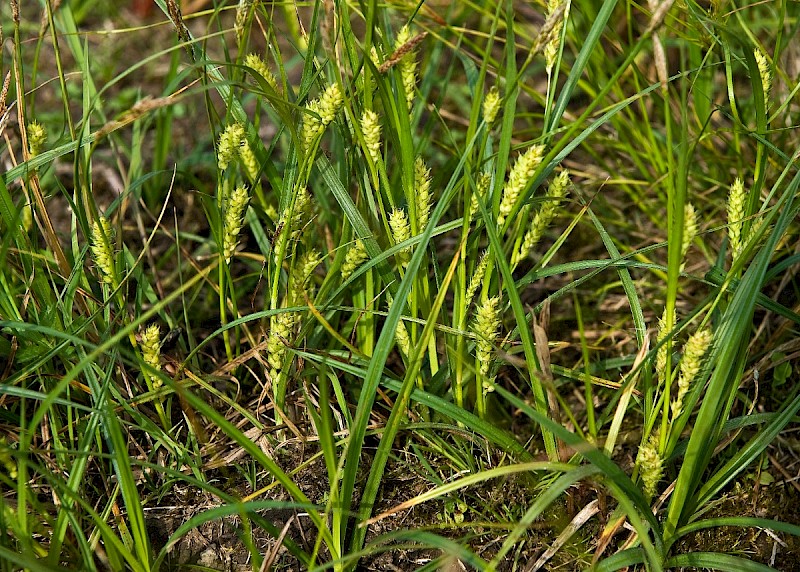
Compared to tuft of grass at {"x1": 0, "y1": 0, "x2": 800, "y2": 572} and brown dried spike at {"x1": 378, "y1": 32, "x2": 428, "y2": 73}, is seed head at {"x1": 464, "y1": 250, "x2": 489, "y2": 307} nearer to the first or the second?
tuft of grass at {"x1": 0, "y1": 0, "x2": 800, "y2": 572}

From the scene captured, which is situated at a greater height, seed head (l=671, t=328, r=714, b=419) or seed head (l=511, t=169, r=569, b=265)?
seed head (l=511, t=169, r=569, b=265)

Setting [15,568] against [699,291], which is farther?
[699,291]

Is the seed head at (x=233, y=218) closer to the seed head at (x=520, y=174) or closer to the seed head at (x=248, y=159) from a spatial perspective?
the seed head at (x=248, y=159)

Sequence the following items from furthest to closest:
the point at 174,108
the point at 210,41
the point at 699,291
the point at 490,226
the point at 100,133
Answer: the point at 210,41, the point at 174,108, the point at 699,291, the point at 490,226, the point at 100,133

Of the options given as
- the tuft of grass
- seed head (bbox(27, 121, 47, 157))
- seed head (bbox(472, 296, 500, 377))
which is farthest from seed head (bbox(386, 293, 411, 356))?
seed head (bbox(27, 121, 47, 157))

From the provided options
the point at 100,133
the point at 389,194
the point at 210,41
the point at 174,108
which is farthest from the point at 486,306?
the point at 210,41

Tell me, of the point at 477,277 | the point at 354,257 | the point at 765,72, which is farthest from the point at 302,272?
the point at 765,72

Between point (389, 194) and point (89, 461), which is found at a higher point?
point (389, 194)

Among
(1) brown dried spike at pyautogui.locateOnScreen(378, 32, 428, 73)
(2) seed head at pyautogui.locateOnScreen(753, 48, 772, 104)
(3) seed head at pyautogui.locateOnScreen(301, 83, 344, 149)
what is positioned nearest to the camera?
(1) brown dried spike at pyautogui.locateOnScreen(378, 32, 428, 73)

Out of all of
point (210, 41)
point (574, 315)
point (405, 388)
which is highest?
point (210, 41)

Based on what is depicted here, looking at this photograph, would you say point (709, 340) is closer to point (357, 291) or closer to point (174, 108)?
point (357, 291)

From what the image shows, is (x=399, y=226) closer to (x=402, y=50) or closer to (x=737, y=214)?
(x=402, y=50)
